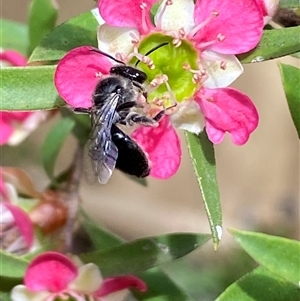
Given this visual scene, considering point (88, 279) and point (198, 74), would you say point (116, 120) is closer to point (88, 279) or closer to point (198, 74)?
point (198, 74)

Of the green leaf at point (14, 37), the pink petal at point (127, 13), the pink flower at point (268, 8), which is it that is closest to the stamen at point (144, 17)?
the pink petal at point (127, 13)

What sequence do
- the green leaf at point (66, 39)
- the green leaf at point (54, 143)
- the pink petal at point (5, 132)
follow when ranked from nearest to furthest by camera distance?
the green leaf at point (66, 39), the pink petal at point (5, 132), the green leaf at point (54, 143)

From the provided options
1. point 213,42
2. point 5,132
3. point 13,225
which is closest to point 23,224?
point 13,225

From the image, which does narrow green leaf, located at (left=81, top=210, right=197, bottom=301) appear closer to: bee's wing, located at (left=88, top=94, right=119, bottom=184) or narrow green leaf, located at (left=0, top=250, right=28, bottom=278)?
narrow green leaf, located at (left=0, top=250, right=28, bottom=278)

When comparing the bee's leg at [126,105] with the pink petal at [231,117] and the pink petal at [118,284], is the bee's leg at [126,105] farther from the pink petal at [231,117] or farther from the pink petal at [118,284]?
the pink petal at [118,284]

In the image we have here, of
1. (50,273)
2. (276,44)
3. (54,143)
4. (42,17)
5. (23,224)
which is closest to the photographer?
(276,44)

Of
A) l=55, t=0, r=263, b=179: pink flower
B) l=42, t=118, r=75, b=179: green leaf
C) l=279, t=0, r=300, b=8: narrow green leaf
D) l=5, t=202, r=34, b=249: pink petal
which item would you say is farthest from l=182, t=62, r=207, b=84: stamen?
l=42, t=118, r=75, b=179: green leaf
